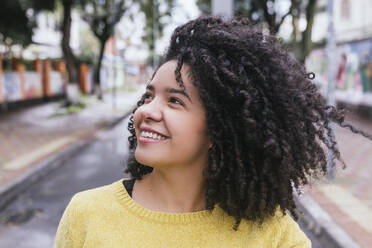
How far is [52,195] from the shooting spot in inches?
234

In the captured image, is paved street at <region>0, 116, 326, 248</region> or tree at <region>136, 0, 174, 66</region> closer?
paved street at <region>0, 116, 326, 248</region>

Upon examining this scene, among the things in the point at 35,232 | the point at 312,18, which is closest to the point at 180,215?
the point at 35,232

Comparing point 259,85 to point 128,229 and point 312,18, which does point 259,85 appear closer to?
point 128,229

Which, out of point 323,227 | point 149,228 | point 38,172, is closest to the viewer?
point 149,228

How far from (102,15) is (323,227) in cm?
1997

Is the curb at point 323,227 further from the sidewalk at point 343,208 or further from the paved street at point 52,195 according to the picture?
the paved street at point 52,195

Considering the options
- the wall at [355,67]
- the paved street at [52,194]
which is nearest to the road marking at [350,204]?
the paved street at [52,194]

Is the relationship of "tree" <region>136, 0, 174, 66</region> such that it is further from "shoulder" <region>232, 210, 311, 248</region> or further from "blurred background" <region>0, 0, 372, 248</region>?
"shoulder" <region>232, 210, 311, 248</region>

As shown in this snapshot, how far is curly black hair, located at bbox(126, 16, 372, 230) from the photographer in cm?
146

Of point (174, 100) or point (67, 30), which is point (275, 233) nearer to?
point (174, 100)

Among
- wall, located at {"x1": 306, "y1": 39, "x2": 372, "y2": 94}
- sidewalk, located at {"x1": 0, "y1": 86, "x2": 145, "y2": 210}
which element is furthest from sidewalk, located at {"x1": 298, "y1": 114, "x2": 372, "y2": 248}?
wall, located at {"x1": 306, "y1": 39, "x2": 372, "y2": 94}

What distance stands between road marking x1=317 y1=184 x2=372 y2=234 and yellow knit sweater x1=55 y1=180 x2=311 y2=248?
3.36 meters

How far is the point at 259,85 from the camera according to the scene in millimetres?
1491

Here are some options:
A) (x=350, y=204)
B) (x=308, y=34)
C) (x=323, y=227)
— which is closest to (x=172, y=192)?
(x=323, y=227)
